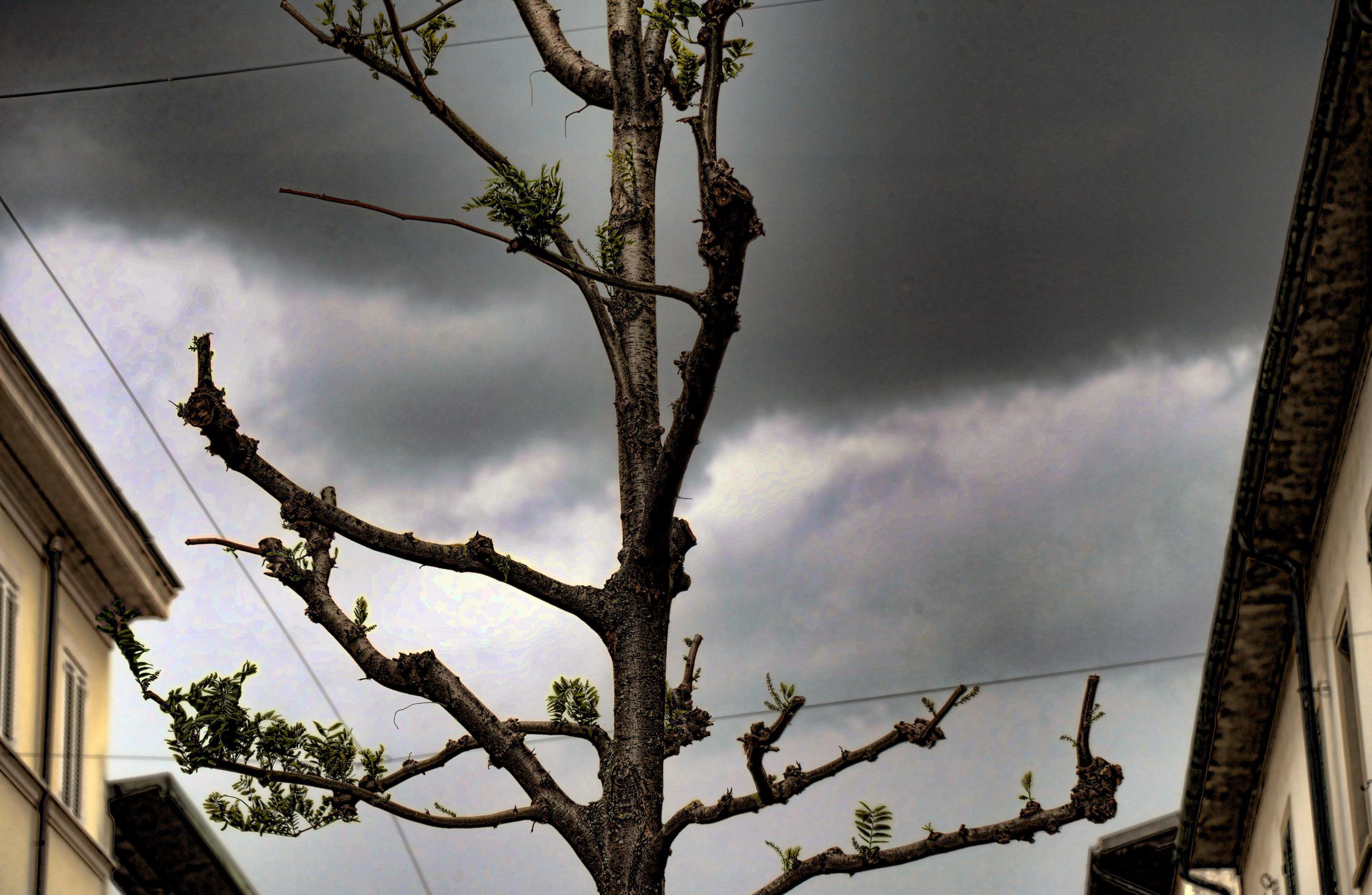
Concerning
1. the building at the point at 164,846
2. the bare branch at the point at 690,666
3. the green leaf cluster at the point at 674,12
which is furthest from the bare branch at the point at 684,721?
the building at the point at 164,846

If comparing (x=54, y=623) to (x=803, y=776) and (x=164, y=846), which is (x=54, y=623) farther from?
(x=803, y=776)

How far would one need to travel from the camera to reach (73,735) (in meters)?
15.3

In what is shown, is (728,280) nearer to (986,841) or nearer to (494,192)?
(494,192)

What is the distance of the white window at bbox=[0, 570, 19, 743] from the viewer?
1329 cm

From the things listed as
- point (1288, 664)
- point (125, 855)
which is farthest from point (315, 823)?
point (125, 855)

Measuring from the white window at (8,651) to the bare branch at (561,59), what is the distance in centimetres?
909

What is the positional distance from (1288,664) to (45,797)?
37.6 ft

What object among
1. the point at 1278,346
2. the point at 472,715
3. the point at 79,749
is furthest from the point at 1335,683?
the point at 79,749

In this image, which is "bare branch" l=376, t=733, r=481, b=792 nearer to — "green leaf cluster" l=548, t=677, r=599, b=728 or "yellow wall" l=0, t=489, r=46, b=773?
"green leaf cluster" l=548, t=677, r=599, b=728

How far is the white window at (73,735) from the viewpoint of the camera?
14.8 metres

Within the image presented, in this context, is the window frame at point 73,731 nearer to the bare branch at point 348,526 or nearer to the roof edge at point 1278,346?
the bare branch at point 348,526

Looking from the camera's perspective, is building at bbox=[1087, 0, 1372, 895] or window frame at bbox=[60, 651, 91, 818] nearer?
building at bbox=[1087, 0, 1372, 895]

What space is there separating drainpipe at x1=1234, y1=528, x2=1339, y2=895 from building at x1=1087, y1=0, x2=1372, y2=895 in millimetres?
14

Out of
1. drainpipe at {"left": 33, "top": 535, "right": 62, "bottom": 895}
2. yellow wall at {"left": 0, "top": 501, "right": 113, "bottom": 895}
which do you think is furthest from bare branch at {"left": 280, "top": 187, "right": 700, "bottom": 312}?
drainpipe at {"left": 33, "top": 535, "right": 62, "bottom": 895}
